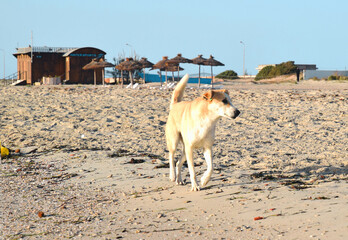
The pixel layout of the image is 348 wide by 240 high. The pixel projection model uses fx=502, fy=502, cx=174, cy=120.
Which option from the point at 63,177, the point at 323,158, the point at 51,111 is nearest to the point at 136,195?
the point at 63,177

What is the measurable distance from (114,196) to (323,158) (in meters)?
4.02

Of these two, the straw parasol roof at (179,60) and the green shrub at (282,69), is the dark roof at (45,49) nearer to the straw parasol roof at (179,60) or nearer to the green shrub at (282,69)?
the straw parasol roof at (179,60)

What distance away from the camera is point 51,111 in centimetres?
1614

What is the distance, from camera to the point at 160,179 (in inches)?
295

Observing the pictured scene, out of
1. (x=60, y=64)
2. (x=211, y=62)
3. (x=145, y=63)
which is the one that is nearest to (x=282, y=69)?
(x=211, y=62)

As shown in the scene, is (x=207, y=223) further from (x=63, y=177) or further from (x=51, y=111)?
(x=51, y=111)

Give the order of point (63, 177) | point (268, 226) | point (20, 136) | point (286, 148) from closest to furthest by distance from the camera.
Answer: point (268, 226) → point (63, 177) → point (286, 148) → point (20, 136)

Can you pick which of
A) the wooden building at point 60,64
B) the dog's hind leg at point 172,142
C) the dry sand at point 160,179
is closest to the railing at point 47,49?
the wooden building at point 60,64

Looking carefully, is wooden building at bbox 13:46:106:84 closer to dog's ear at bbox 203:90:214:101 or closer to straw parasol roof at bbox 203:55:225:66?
straw parasol roof at bbox 203:55:225:66

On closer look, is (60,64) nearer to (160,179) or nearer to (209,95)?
(160,179)

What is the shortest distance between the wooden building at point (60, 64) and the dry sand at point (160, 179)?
2909 centimetres

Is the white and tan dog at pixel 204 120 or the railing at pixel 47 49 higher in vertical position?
the railing at pixel 47 49

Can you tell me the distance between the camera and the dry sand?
5129mm

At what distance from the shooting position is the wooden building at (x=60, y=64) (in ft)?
144
